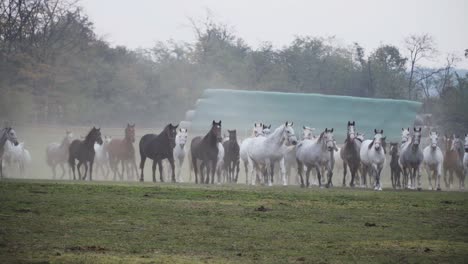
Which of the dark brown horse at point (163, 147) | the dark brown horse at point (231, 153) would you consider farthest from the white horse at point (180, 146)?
the dark brown horse at point (231, 153)

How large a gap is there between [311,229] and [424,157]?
1899 centimetres

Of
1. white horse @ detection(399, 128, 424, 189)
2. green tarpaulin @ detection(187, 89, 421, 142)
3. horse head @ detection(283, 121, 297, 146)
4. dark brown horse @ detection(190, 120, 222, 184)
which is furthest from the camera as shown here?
green tarpaulin @ detection(187, 89, 421, 142)

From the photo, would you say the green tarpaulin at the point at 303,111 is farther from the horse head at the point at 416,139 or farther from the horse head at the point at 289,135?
the horse head at the point at 416,139

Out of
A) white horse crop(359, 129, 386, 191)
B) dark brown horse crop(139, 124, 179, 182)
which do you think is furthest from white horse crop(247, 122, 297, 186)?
dark brown horse crop(139, 124, 179, 182)

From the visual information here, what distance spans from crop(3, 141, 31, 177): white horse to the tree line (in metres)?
17.9

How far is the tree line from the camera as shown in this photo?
6831 cm

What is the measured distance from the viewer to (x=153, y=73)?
3310 inches

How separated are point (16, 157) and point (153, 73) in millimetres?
40719

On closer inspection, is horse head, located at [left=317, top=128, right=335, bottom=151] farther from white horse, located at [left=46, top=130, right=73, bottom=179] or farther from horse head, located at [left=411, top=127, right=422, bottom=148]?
white horse, located at [left=46, top=130, right=73, bottom=179]

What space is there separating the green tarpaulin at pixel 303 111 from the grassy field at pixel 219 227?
3113 centimetres

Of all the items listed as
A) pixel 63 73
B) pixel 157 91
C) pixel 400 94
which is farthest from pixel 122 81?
pixel 400 94

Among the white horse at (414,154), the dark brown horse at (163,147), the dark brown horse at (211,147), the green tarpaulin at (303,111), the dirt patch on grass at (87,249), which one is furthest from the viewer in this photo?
the green tarpaulin at (303,111)

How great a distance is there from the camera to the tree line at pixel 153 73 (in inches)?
2689

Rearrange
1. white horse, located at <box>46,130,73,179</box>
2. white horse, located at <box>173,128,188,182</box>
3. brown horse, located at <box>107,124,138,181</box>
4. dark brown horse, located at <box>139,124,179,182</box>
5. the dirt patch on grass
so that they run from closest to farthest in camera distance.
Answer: the dirt patch on grass < dark brown horse, located at <box>139,124,179,182</box> < white horse, located at <box>173,128,188,182</box> < brown horse, located at <box>107,124,138,181</box> < white horse, located at <box>46,130,73,179</box>
